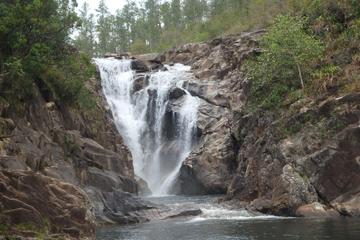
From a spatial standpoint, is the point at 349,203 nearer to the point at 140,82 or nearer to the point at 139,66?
the point at 140,82

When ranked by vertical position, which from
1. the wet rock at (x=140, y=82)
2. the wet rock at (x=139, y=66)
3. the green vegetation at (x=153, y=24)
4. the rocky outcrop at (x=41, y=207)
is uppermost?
the green vegetation at (x=153, y=24)

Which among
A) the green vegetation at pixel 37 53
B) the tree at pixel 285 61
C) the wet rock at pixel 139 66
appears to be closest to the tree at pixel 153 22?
the wet rock at pixel 139 66

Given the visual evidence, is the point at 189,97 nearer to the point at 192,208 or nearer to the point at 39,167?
the point at 192,208

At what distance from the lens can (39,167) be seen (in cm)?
3194

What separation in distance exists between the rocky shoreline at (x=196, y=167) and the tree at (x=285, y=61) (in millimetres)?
2560

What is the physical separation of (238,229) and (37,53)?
1686cm

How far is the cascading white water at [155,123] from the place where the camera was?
58.0 metres

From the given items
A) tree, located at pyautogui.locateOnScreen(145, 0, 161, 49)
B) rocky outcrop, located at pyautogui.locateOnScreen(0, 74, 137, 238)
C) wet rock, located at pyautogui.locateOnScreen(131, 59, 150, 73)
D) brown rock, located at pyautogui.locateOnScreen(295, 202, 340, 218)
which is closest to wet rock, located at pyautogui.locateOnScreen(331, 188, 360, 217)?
brown rock, located at pyautogui.locateOnScreen(295, 202, 340, 218)

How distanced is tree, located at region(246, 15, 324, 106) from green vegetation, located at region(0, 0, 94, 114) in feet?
51.6

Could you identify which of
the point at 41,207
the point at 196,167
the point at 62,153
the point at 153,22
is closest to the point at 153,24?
the point at 153,22

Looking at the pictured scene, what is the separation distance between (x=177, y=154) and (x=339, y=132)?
25231 mm

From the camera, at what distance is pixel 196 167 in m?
53.4

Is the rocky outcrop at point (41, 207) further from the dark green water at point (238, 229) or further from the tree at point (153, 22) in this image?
the tree at point (153, 22)

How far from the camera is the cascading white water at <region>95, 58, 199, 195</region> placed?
190 feet
